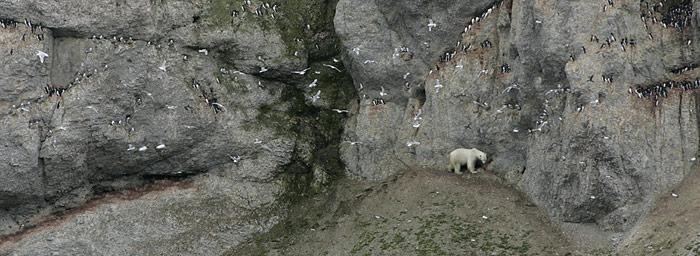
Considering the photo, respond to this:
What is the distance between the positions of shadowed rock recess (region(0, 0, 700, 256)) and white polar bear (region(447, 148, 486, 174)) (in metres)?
0.56

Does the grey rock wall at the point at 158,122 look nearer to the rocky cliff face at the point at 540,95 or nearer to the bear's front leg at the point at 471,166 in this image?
the rocky cliff face at the point at 540,95

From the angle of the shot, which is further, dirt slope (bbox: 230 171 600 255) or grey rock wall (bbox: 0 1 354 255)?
grey rock wall (bbox: 0 1 354 255)

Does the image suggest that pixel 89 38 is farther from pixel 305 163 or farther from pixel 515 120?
pixel 515 120

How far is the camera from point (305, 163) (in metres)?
50.3

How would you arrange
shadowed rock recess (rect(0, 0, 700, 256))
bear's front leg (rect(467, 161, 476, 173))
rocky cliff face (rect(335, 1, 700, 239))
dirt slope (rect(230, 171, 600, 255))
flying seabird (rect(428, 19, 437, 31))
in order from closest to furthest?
rocky cliff face (rect(335, 1, 700, 239))
shadowed rock recess (rect(0, 0, 700, 256))
dirt slope (rect(230, 171, 600, 255))
bear's front leg (rect(467, 161, 476, 173))
flying seabird (rect(428, 19, 437, 31))

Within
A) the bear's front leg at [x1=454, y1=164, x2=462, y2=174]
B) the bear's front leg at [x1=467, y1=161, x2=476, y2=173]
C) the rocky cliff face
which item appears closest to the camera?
the rocky cliff face

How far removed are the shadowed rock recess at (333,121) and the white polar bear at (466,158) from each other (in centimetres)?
56

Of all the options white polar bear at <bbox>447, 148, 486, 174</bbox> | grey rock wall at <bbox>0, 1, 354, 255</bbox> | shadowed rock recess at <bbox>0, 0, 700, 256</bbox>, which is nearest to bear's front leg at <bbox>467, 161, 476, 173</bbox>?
white polar bear at <bbox>447, 148, 486, 174</bbox>

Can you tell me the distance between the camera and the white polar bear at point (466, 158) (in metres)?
44.6

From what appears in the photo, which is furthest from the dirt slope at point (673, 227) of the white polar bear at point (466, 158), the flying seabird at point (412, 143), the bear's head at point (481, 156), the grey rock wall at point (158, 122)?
the grey rock wall at point (158, 122)

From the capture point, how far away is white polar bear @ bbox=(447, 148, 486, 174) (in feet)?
146

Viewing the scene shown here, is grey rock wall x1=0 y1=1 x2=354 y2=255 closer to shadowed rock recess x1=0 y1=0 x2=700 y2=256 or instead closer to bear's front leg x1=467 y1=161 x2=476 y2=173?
shadowed rock recess x1=0 y1=0 x2=700 y2=256

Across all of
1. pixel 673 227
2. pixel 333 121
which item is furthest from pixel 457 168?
pixel 673 227

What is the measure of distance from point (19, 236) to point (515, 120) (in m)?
26.8
